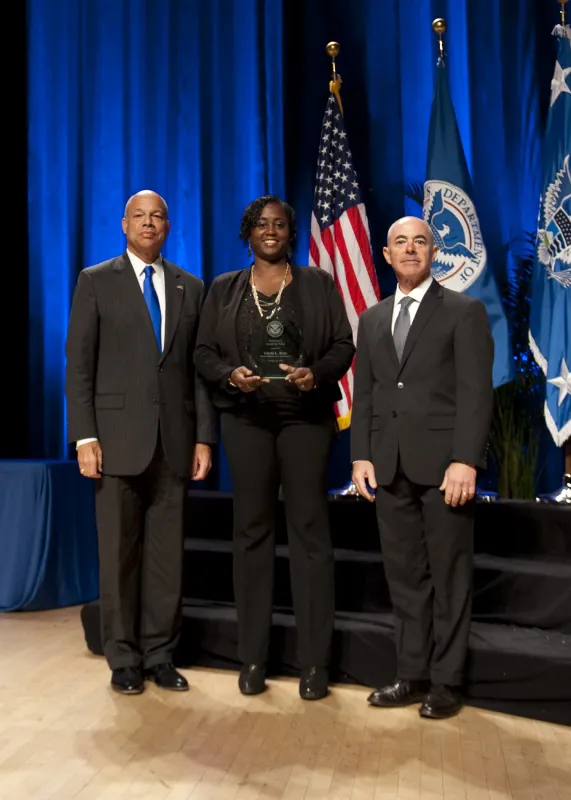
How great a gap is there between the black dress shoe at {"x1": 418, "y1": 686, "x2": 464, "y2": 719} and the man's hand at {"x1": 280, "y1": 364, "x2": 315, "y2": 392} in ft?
3.17

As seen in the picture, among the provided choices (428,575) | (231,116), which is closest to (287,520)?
(428,575)

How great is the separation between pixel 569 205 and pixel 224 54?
236 centimetres

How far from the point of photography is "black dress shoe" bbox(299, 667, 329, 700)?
2.75 m

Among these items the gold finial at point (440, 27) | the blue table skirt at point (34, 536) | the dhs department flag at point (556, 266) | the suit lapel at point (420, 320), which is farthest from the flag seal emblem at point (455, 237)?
the blue table skirt at point (34, 536)

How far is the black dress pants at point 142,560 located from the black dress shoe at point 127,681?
0.08 feet

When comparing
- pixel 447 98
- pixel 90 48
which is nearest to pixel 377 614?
pixel 447 98

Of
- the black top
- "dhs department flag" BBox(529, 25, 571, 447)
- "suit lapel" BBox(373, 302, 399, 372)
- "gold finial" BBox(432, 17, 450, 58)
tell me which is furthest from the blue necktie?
"gold finial" BBox(432, 17, 450, 58)

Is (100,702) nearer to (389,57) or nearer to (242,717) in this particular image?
(242,717)

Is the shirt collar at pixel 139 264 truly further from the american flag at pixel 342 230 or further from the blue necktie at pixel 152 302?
the american flag at pixel 342 230

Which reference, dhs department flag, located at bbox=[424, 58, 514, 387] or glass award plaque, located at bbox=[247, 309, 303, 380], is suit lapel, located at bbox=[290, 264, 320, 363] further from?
dhs department flag, located at bbox=[424, 58, 514, 387]

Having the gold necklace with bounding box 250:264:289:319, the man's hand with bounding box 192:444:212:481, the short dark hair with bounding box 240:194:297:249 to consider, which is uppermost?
the short dark hair with bounding box 240:194:297:249

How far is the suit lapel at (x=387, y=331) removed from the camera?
267cm

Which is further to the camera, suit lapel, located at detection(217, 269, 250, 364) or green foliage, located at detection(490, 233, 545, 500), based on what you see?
green foliage, located at detection(490, 233, 545, 500)

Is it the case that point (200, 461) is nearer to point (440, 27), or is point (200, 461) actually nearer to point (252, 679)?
point (252, 679)
